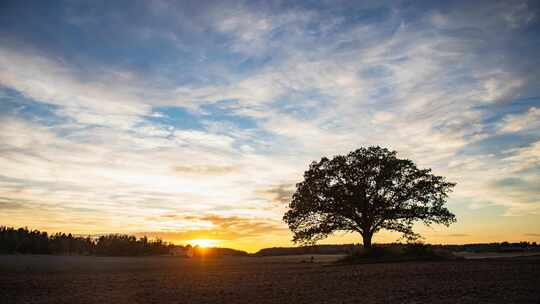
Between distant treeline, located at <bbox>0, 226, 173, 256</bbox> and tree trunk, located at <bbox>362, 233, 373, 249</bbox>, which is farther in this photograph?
distant treeline, located at <bbox>0, 226, 173, 256</bbox>

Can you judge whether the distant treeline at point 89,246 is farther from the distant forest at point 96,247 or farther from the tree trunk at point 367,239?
the tree trunk at point 367,239

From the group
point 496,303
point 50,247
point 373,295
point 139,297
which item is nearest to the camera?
point 496,303

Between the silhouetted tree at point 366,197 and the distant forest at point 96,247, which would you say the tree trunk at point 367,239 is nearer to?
the silhouetted tree at point 366,197

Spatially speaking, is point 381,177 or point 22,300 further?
point 381,177

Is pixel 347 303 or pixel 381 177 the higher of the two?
pixel 381 177

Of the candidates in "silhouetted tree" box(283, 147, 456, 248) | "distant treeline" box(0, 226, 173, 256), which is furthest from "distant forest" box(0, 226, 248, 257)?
"silhouetted tree" box(283, 147, 456, 248)

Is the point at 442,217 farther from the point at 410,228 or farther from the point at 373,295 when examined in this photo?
the point at 373,295

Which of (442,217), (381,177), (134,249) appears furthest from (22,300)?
(134,249)

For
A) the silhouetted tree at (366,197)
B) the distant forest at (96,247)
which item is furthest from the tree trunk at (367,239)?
the distant forest at (96,247)

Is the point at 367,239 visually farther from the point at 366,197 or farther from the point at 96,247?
the point at 96,247

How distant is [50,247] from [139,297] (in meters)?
71.4

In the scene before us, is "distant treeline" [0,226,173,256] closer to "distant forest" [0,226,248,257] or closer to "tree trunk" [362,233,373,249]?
"distant forest" [0,226,248,257]

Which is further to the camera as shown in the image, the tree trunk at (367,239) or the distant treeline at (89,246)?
the distant treeline at (89,246)

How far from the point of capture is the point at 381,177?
134ft
